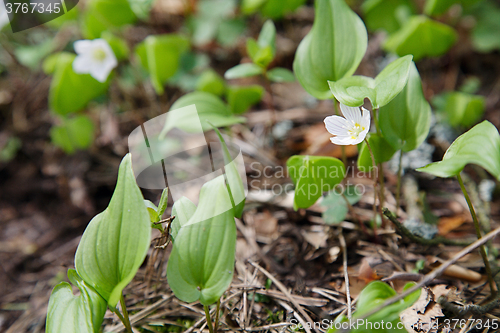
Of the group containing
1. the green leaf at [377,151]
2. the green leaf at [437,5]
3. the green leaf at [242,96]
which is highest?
the green leaf at [437,5]

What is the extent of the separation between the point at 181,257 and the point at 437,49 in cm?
184

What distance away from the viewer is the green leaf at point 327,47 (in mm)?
1302

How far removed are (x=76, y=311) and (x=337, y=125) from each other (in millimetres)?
1012

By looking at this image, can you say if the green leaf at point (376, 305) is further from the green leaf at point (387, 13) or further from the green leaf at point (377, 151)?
the green leaf at point (387, 13)

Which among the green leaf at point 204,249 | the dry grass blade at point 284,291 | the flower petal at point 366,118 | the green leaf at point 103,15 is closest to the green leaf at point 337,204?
the dry grass blade at point 284,291

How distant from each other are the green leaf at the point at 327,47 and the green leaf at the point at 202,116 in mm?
376

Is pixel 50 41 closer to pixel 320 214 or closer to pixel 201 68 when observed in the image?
pixel 201 68

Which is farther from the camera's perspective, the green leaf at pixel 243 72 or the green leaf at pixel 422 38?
the green leaf at pixel 422 38

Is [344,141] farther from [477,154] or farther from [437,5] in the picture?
[437,5]

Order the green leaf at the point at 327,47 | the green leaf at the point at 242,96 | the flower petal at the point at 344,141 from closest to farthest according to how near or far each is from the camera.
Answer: the flower petal at the point at 344,141
the green leaf at the point at 327,47
the green leaf at the point at 242,96

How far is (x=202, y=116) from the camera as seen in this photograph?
1545mm

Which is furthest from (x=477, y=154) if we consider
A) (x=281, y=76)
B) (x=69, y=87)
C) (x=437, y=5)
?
(x=69, y=87)

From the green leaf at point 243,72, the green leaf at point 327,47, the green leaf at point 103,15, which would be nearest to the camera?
the green leaf at point 327,47

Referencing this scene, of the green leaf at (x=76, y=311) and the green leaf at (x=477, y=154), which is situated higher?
the green leaf at (x=477, y=154)
